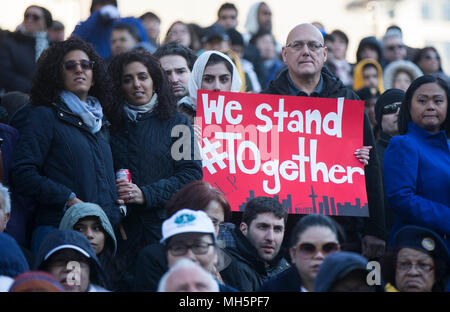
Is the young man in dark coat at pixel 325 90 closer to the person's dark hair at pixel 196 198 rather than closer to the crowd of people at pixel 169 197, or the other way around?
the crowd of people at pixel 169 197

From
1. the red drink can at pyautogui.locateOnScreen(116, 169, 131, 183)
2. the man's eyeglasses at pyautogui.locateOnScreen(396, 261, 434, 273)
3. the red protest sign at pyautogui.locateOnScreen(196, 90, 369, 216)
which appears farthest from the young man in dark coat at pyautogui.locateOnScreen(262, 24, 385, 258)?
the red drink can at pyautogui.locateOnScreen(116, 169, 131, 183)

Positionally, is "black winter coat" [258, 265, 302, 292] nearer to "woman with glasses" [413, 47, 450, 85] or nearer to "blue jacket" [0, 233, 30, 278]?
"blue jacket" [0, 233, 30, 278]

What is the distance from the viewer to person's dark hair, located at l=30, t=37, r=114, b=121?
6805mm

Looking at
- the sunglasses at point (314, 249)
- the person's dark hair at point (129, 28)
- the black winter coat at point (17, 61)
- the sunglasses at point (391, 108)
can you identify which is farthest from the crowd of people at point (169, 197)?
the black winter coat at point (17, 61)

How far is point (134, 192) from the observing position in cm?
667

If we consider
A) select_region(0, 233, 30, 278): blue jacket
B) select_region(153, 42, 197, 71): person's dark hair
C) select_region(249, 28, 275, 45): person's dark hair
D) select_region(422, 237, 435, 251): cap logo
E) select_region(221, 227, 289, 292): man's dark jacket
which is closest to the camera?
select_region(0, 233, 30, 278): blue jacket

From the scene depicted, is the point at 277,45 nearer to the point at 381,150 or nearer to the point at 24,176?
the point at 381,150

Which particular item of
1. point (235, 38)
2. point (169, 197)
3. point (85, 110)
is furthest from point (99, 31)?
point (169, 197)

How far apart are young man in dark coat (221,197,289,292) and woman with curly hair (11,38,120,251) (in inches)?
35.9

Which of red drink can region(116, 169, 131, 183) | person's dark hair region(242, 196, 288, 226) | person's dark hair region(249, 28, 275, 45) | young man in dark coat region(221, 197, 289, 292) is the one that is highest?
person's dark hair region(249, 28, 275, 45)

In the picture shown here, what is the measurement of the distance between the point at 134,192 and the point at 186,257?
1.11 m
